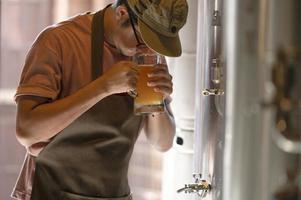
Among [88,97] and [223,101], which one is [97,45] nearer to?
[88,97]

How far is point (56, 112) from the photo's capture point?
111 centimetres

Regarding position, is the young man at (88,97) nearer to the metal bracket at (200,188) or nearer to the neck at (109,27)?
the neck at (109,27)

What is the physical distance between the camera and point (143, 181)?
1.90 meters

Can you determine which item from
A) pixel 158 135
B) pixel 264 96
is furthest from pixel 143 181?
pixel 264 96

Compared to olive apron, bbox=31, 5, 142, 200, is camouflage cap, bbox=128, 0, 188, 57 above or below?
above

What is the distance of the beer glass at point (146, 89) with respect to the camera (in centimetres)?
115

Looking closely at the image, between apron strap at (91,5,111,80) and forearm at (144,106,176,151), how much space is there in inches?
7.4

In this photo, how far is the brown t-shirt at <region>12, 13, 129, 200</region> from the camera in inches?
44.8

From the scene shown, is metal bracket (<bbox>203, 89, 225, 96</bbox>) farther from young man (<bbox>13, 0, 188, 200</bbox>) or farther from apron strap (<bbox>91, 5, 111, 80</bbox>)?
apron strap (<bbox>91, 5, 111, 80</bbox>)

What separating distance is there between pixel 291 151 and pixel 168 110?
74 cm

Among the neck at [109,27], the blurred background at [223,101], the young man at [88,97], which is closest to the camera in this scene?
the blurred background at [223,101]

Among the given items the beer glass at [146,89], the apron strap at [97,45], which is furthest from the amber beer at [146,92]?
the apron strap at [97,45]

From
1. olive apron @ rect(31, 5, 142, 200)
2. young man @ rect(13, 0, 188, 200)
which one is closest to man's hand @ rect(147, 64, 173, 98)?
young man @ rect(13, 0, 188, 200)

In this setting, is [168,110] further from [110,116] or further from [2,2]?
[2,2]
